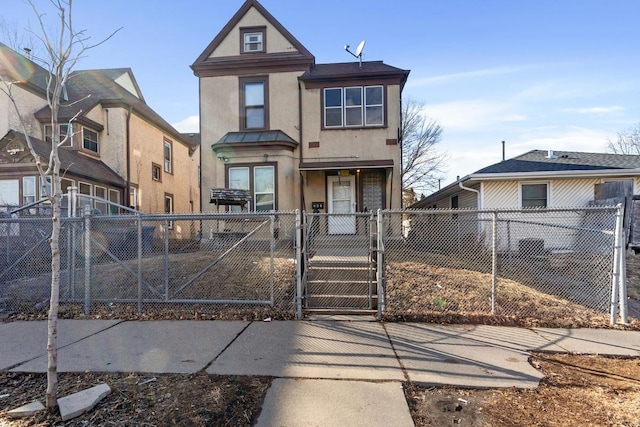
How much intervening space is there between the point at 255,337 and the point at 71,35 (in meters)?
4.09

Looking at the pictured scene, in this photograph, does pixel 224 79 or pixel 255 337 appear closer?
pixel 255 337

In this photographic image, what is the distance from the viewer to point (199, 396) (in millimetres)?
3371

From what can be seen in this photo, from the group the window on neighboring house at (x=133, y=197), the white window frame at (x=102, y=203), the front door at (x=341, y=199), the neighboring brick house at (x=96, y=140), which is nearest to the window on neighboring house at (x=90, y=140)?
the neighboring brick house at (x=96, y=140)

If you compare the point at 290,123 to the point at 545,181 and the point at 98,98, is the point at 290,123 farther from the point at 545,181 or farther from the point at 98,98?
the point at 98,98

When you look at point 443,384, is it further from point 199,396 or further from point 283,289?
point 283,289

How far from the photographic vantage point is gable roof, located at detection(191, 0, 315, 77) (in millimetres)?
12484

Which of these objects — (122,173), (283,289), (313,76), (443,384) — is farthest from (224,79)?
(443,384)

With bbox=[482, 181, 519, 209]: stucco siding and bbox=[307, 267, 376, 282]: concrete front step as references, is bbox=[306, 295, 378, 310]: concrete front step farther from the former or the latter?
bbox=[482, 181, 519, 209]: stucco siding

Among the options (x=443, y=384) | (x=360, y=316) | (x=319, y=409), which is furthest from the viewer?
(x=360, y=316)

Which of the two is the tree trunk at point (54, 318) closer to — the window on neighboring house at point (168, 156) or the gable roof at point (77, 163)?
the gable roof at point (77, 163)

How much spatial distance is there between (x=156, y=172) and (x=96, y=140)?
3494mm

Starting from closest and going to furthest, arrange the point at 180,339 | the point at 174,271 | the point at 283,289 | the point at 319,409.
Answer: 1. the point at 319,409
2. the point at 180,339
3. the point at 283,289
4. the point at 174,271

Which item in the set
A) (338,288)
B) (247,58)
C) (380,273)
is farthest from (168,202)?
(380,273)

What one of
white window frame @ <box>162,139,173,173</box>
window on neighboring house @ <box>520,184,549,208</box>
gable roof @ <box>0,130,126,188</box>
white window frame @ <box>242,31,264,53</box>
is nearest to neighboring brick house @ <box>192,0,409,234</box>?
white window frame @ <box>242,31,264,53</box>
